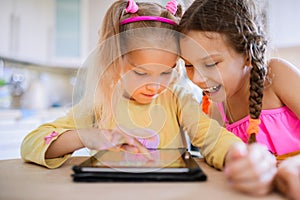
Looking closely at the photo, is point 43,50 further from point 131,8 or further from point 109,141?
point 109,141

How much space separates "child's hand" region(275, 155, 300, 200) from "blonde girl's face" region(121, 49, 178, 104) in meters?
0.40

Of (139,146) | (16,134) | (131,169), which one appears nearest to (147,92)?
(139,146)

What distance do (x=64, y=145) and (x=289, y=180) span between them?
1.49 feet

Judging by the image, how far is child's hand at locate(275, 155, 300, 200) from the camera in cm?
37

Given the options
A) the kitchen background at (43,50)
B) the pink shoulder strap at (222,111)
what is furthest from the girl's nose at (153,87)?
the kitchen background at (43,50)

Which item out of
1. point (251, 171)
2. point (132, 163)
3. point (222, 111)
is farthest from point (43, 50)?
point (251, 171)

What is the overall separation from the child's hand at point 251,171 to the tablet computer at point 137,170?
0.08m

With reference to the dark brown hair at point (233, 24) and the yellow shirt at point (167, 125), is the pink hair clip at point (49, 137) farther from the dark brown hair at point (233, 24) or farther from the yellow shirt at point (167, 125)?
the dark brown hair at point (233, 24)

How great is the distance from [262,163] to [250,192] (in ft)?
0.13

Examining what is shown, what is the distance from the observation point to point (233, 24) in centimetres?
84

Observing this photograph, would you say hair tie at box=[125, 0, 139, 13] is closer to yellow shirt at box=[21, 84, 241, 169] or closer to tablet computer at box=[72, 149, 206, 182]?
yellow shirt at box=[21, 84, 241, 169]

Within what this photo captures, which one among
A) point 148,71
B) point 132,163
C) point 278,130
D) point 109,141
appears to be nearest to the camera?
point 132,163

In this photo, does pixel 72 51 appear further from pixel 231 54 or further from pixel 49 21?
pixel 231 54

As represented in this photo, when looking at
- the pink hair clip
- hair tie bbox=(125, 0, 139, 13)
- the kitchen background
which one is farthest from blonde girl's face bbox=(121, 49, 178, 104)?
the kitchen background
